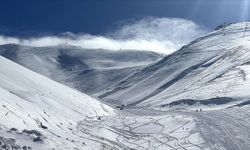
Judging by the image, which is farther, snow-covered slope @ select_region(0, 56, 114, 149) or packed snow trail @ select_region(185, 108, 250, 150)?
packed snow trail @ select_region(185, 108, 250, 150)

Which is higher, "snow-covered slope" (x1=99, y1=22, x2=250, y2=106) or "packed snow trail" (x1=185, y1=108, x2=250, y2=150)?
"snow-covered slope" (x1=99, y1=22, x2=250, y2=106)

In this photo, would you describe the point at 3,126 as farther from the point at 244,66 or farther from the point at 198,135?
the point at 244,66

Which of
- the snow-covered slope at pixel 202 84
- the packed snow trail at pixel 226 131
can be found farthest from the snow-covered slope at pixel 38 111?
the snow-covered slope at pixel 202 84

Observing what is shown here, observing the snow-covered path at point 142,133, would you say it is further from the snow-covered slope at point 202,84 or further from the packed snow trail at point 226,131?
the snow-covered slope at point 202,84

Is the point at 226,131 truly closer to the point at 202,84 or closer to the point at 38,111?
the point at 38,111

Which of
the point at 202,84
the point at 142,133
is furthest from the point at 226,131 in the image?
the point at 202,84

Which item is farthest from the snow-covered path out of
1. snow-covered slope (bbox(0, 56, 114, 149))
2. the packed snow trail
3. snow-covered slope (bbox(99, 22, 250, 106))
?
snow-covered slope (bbox(99, 22, 250, 106))

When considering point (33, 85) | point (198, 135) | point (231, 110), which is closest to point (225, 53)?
point (231, 110)

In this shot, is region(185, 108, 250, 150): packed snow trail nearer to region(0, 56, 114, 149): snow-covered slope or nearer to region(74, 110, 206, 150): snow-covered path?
region(74, 110, 206, 150): snow-covered path
